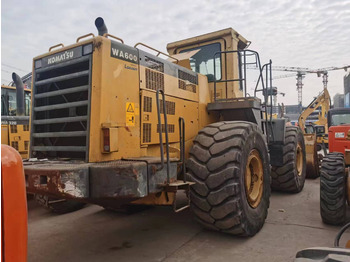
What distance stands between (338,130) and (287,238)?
2.92 metres

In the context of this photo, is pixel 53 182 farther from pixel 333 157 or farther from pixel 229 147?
pixel 333 157

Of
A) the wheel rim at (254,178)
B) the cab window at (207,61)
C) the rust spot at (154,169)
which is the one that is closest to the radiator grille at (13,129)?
the cab window at (207,61)

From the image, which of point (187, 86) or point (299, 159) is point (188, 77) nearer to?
point (187, 86)

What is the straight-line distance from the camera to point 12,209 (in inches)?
53.5

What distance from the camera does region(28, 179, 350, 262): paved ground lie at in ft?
11.8

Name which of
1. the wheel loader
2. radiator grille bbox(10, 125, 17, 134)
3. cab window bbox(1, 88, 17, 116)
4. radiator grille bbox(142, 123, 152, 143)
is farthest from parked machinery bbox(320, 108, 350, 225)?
cab window bbox(1, 88, 17, 116)

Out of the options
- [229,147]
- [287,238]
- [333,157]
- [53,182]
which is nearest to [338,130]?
[333,157]

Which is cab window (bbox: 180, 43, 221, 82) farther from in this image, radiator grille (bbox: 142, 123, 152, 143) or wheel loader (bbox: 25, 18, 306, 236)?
radiator grille (bbox: 142, 123, 152, 143)

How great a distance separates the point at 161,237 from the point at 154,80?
2.13 m

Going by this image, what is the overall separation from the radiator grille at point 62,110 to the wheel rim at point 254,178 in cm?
227

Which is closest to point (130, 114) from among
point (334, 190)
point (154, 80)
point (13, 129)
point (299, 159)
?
point (154, 80)

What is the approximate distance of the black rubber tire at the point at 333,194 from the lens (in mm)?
4262

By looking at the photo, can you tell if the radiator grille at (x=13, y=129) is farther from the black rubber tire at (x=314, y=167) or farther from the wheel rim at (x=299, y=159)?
→ the black rubber tire at (x=314, y=167)

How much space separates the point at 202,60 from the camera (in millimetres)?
5734
